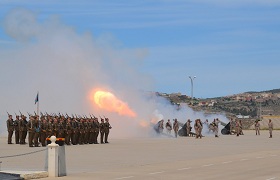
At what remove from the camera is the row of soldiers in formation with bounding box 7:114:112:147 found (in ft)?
123

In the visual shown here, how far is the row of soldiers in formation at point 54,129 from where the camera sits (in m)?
37.5

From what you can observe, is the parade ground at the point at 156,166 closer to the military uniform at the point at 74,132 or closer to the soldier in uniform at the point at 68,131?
the soldier in uniform at the point at 68,131

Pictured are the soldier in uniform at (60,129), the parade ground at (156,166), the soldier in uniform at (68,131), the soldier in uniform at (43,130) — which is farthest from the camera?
the soldier in uniform at (68,131)

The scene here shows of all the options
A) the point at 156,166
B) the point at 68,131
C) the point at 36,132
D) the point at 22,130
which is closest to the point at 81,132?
the point at 68,131

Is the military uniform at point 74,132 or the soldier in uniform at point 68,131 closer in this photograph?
the soldier in uniform at point 68,131

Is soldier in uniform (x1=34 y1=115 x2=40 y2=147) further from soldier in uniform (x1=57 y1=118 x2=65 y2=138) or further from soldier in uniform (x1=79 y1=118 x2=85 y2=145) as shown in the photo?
soldier in uniform (x1=79 y1=118 x2=85 y2=145)

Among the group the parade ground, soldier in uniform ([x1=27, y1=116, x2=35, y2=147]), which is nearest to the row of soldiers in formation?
soldier in uniform ([x1=27, y1=116, x2=35, y2=147])

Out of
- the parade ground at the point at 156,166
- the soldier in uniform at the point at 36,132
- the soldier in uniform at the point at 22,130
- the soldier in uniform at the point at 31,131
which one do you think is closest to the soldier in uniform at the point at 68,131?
the soldier in uniform at the point at 36,132

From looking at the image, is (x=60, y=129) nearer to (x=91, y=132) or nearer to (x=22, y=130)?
(x=22, y=130)

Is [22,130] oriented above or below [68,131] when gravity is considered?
above

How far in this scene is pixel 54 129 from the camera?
125ft

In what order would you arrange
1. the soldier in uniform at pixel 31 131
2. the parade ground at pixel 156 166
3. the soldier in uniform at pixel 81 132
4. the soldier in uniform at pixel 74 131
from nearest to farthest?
the parade ground at pixel 156 166 → the soldier in uniform at pixel 31 131 → the soldier in uniform at pixel 74 131 → the soldier in uniform at pixel 81 132

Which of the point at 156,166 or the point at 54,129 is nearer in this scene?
the point at 156,166

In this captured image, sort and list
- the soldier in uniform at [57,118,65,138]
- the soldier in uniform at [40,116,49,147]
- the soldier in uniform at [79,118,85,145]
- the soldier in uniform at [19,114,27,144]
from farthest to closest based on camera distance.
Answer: the soldier in uniform at [79,118,85,145] < the soldier in uniform at [19,114,27,144] < the soldier in uniform at [57,118,65,138] < the soldier in uniform at [40,116,49,147]
